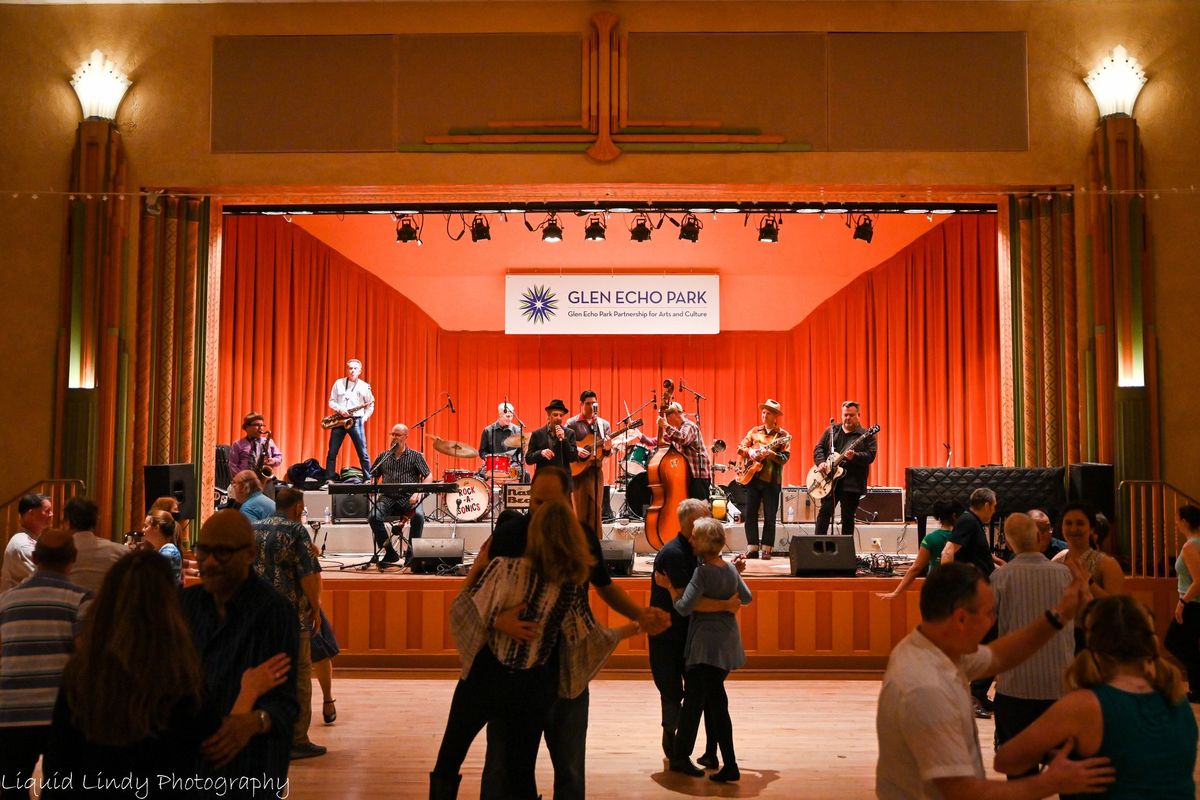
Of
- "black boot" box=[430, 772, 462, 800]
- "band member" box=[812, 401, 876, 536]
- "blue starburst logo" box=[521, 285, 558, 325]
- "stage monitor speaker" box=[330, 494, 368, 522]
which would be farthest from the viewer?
"blue starburst logo" box=[521, 285, 558, 325]

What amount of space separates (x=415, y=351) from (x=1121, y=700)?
14276mm

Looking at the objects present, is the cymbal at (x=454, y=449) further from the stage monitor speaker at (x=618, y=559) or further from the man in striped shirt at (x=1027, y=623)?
the man in striped shirt at (x=1027, y=623)

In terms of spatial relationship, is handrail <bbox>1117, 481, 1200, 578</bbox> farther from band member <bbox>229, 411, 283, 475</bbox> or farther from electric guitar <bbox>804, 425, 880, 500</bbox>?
band member <bbox>229, 411, 283, 475</bbox>

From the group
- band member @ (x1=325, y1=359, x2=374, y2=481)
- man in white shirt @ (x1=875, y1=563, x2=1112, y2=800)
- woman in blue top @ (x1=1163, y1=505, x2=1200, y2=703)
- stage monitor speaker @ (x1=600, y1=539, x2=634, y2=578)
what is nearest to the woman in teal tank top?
man in white shirt @ (x1=875, y1=563, x2=1112, y2=800)

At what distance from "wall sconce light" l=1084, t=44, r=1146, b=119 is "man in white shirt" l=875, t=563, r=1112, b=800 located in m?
7.20

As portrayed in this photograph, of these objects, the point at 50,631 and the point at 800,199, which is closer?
the point at 50,631

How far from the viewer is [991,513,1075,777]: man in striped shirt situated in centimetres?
376

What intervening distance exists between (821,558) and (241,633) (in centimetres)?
599

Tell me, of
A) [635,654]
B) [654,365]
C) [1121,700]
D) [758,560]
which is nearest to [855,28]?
[758,560]

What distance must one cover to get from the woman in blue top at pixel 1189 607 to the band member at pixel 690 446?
3.79 metres

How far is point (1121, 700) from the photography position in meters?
2.21

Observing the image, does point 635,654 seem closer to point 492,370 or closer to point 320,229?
point 320,229

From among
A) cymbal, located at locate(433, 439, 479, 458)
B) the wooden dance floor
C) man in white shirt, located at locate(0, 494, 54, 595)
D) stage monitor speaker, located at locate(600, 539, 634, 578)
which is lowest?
the wooden dance floor

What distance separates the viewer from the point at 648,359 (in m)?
16.5
